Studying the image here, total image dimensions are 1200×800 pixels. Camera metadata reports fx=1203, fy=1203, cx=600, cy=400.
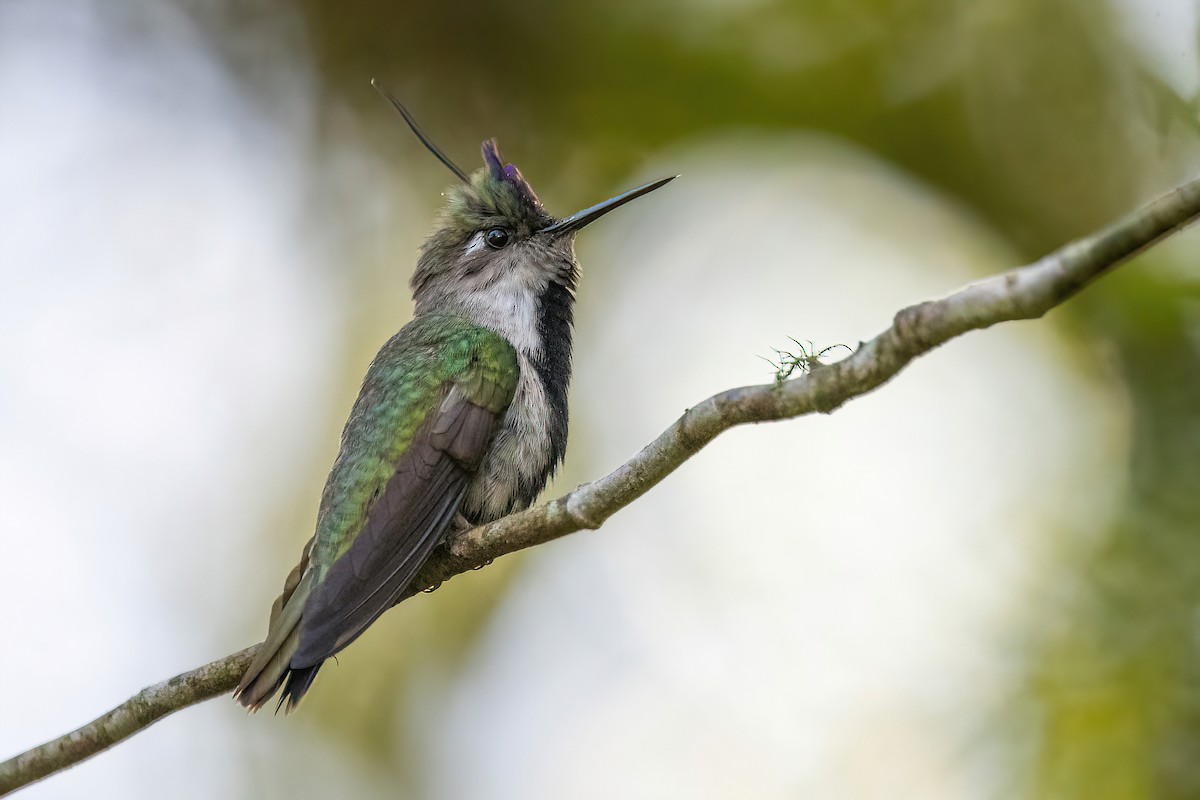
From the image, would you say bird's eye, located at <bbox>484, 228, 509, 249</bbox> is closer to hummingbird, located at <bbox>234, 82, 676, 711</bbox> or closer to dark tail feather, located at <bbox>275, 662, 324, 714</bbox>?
hummingbird, located at <bbox>234, 82, 676, 711</bbox>

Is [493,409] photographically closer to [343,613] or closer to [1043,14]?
[343,613]

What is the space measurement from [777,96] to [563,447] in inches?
193

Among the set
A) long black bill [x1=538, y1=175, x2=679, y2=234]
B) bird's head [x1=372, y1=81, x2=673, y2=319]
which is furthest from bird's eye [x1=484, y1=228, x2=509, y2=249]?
long black bill [x1=538, y1=175, x2=679, y2=234]

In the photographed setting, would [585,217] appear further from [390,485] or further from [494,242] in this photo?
[390,485]

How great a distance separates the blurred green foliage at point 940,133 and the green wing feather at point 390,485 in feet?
11.2

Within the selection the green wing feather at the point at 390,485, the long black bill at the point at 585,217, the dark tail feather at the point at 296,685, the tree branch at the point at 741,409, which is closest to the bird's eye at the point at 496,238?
the long black bill at the point at 585,217

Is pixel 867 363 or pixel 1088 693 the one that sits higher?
pixel 867 363

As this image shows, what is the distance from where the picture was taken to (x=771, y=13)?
938 cm

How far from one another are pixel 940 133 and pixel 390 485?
5.81 m

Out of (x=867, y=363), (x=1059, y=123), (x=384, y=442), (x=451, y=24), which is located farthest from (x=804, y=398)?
(x=451, y=24)

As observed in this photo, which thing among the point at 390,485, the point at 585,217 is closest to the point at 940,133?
the point at 585,217

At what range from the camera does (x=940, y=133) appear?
8992 millimetres

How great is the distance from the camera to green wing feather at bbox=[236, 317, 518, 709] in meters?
4.24

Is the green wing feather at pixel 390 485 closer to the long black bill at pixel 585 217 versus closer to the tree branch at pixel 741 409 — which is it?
the tree branch at pixel 741 409
